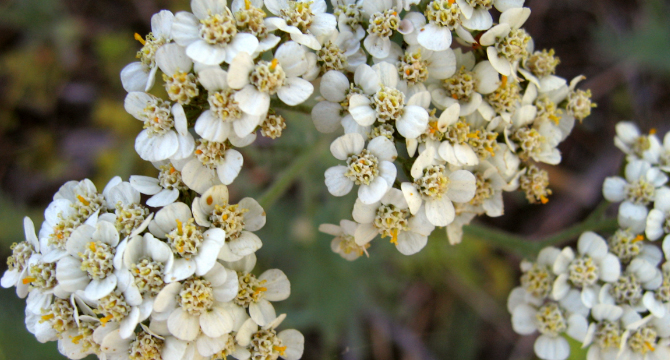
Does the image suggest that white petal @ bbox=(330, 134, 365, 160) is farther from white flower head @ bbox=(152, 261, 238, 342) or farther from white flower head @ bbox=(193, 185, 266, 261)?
white flower head @ bbox=(152, 261, 238, 342)

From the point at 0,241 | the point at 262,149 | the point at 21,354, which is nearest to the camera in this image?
the point at 21,354

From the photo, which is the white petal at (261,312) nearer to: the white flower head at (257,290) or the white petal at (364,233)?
the white flower head at (257,290)

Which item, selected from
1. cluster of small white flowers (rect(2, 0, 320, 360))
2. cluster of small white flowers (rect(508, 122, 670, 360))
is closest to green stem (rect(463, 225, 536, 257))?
cluster of small white flowers (rect(508, 122, 670, 360))

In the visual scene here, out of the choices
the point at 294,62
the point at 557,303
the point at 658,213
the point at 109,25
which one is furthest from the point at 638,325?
the point at 109,25

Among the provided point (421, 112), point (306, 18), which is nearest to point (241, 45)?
point (306, 18)

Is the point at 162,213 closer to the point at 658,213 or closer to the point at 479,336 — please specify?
the point at 658,213

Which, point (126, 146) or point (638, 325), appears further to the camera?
point (126, 146)

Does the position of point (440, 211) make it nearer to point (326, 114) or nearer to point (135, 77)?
point (326, 114)

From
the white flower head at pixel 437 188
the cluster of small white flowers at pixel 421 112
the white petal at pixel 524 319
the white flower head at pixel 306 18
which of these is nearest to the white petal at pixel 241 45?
the white flower head at pixel 306 18
